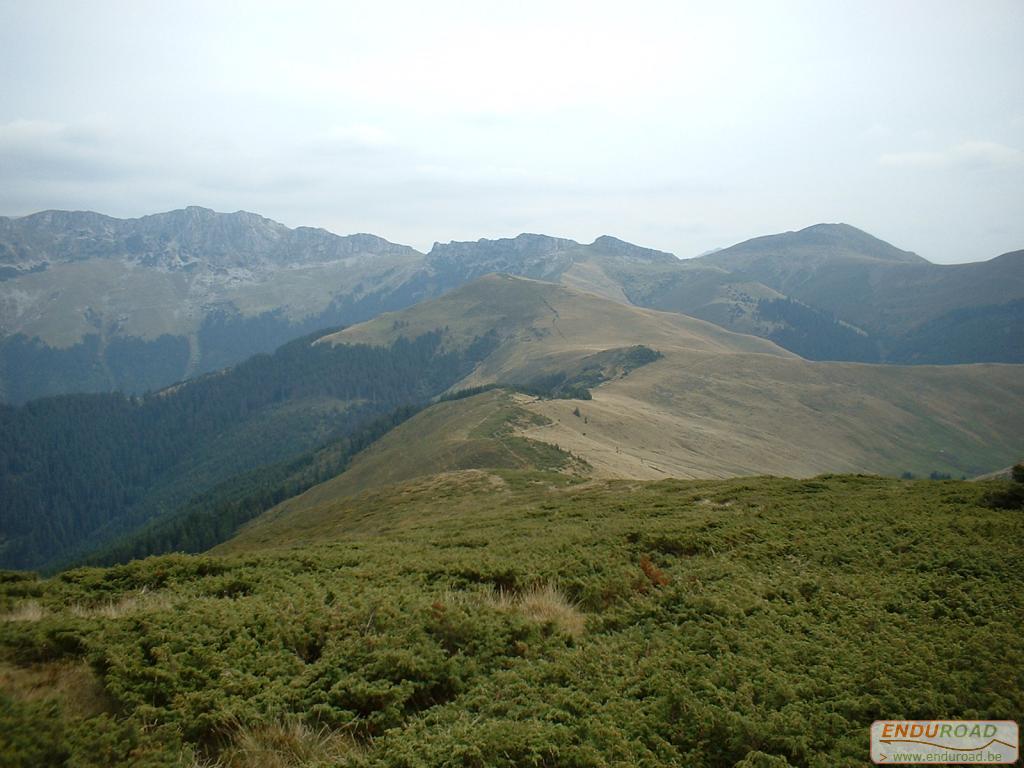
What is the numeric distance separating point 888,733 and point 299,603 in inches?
425

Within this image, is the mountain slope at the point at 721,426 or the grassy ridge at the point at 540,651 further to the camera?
the mountain slope at the point at 721,426

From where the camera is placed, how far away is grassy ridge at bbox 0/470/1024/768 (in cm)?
753

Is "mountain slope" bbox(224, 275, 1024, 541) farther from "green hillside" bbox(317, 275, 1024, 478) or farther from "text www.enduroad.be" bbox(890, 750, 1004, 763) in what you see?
"text www.enduroad.be" bbox(890, 750, 1004, 763)

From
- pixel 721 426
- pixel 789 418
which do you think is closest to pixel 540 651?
pixel 721 426

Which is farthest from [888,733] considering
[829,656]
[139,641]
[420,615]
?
[139,641]

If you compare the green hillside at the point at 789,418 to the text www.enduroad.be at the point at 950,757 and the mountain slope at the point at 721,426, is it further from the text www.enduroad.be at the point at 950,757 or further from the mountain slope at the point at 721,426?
the text www.enduroad.be at the point at 950,757

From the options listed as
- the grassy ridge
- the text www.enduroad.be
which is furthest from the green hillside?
the text www.enduroad.be

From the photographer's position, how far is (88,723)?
23.7 ft

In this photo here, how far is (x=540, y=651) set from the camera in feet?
34.5

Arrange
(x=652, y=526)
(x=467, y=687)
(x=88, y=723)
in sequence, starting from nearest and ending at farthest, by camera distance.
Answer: (x=88, y=723) → (x=467, y=687) → (x=652, y=526)

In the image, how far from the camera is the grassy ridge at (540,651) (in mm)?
7527

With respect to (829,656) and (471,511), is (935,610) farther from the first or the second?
(471,511)

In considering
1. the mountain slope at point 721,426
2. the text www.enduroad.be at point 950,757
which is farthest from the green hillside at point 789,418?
the text www.enduroad.be at point 950,757

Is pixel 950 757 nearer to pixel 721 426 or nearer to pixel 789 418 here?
pixel 721 426
